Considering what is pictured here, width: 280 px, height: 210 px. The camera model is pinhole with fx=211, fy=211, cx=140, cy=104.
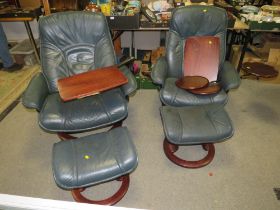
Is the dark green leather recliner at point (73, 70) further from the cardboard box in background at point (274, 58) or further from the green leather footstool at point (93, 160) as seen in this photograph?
the cardboard box in background at point (274, 58)

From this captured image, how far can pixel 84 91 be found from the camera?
4.22 feet

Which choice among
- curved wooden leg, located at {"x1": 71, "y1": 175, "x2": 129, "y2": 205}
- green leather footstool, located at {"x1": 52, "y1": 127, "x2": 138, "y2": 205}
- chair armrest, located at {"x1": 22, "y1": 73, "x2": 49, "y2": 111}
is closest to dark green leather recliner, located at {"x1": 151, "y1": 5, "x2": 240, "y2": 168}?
Answer: green leather footstool, located at {"x1": 52, "y1": 127, "x2": 138, "y2": 205}

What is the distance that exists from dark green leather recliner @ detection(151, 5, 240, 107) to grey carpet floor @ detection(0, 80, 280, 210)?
41 centimetres

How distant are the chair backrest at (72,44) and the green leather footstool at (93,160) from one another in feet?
2.24

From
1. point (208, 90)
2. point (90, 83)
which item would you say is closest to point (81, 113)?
point (90, 83)

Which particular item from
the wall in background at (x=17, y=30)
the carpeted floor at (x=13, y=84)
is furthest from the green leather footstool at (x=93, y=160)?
the wall in background at (x=17, y=30)

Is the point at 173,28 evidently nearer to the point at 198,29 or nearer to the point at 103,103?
the point at 198,29

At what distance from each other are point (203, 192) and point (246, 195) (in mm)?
278

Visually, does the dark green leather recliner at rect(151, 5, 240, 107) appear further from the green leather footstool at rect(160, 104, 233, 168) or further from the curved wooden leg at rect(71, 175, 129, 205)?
the curved wooden leg at rect(71, 175, 129, 205)

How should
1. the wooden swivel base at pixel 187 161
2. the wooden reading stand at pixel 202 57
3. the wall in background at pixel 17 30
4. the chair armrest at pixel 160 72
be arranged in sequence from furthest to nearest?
the wall in background at pixel 17 30
the wooden reading stand at pixel 202 57
the chair armrest at pixel 160 72
the wooden swivel base at pixel 187 161

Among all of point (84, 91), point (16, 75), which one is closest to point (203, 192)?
point (84, 91)

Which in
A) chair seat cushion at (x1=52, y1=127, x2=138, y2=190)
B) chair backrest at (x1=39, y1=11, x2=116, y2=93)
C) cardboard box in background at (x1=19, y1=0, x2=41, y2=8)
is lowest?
chair seat cushion at (x1=52, y1=127, x2=138, y2=190)

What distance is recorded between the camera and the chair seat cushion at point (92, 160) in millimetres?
1143

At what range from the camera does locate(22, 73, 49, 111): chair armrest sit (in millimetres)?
1401
